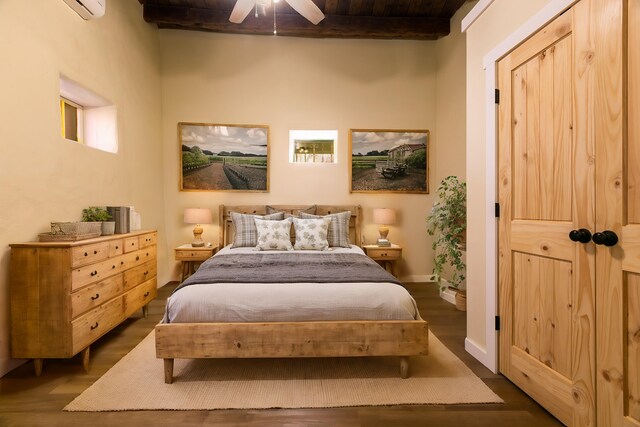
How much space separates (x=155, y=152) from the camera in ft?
14.9

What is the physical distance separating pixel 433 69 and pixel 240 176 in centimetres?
338

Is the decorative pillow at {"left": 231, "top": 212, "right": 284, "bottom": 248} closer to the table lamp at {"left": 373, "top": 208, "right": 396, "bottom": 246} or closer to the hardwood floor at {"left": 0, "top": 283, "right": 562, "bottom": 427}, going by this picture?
the table lamp at {"left": 373, "top": 208, "right": 396, "bottom": 246}

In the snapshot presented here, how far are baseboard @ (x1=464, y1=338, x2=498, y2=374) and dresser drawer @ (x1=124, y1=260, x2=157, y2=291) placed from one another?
9.89ft

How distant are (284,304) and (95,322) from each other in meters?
1.50

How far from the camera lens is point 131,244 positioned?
3.04m

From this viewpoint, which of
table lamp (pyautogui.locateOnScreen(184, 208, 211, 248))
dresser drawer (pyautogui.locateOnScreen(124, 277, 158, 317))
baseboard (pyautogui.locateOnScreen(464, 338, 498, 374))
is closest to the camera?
baseboard (pyautogui.locateOnScreen(464, 338, 498, 374))

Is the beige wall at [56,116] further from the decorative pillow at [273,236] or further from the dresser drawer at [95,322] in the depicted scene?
the decorative pillow at [273,236]

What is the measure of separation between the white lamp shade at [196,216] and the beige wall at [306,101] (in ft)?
0.89

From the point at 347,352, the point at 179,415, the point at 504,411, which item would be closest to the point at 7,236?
the point at 179,415

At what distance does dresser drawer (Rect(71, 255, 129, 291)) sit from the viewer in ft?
7.39

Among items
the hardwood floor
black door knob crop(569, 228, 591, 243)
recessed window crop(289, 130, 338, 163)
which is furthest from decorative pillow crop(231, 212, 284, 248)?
black door knob crop(569, 228, 591, 243)

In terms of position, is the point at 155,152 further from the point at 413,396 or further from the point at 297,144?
the point at 413,396

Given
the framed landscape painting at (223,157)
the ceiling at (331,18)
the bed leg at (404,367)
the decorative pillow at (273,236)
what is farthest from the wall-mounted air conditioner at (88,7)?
the bed leg at (404,367)

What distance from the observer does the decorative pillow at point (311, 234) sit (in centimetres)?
393
